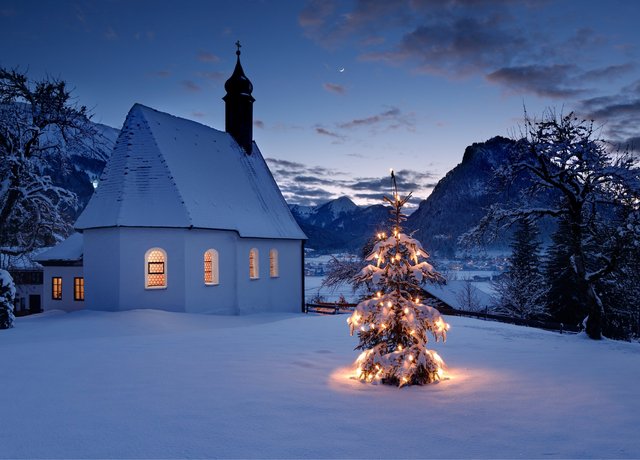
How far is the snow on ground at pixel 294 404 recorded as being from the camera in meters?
5.59

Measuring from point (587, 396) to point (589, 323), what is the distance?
1153cm

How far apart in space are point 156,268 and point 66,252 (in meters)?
10.3

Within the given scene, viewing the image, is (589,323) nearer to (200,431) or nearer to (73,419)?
(200,431)

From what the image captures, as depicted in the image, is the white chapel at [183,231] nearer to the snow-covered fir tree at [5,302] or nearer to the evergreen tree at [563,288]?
the snow-covered fir tree at [5,302]

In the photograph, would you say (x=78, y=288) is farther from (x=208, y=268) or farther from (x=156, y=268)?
(x=208, y=268)

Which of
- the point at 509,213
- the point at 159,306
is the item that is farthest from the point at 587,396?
the point at 159,306

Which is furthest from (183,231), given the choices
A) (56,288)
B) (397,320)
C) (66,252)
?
(397,320)

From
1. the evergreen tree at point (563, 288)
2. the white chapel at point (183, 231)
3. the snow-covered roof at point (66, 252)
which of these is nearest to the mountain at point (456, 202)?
the evergreen tree at point (563, 288)

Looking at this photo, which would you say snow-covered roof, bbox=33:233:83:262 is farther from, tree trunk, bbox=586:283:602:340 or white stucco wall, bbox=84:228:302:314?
tree trunk, bbox=586:283:602:340

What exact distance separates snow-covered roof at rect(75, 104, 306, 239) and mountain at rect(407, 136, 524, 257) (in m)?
102

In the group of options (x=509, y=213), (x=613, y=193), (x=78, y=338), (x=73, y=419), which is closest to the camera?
(x=73, y=419)

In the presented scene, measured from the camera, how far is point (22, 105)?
21.5 m

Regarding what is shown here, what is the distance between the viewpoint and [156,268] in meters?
21.2

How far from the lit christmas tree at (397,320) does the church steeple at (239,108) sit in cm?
2160
